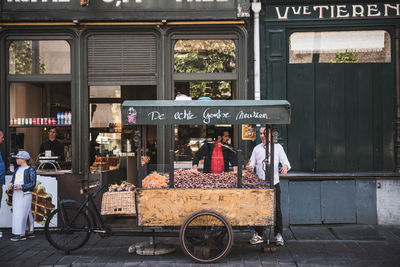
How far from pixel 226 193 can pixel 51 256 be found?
3092mm

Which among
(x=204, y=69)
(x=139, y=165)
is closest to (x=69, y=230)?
(x=139, y=165)

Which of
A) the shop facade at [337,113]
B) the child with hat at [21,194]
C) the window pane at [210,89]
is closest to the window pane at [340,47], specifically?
the shop facade at [337,113]

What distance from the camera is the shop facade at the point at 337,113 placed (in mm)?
8320

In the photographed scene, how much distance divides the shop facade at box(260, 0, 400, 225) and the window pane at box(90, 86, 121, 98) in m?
3.42

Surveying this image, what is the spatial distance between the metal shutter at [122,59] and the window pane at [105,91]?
161 millimetres

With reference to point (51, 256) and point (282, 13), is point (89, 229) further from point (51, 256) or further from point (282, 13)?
point (282, 13)

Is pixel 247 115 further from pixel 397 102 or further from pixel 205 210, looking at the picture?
pixel 397 102

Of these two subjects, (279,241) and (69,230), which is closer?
(69,230)

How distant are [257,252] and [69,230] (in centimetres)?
311

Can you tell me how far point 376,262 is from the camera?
19.6 feet

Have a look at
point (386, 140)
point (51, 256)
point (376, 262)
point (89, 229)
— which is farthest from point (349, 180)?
point (51, 256)

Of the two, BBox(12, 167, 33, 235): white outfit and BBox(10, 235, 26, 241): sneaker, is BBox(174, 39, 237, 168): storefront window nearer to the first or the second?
BBox(12, 167, 33, 235): white outfit

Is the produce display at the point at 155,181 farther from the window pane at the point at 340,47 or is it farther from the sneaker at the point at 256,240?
the window pane at the point at 340,47

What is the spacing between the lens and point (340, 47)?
28.2ft
